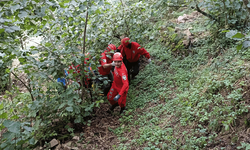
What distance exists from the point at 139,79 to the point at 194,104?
8.66ft

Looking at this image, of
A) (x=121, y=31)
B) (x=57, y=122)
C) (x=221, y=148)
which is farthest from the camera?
(x=121, y=31)

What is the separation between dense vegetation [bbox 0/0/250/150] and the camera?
2486mm

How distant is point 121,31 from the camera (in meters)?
5.83

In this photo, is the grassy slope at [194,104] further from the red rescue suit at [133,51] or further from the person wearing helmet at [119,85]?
the red rescue suit at [133,51]

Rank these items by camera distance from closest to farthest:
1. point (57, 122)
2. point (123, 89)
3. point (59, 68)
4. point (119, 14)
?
point (59, 68) < point (57, 122) < point (123, 89) < point (119, 14)

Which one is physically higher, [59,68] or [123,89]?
[59,68]

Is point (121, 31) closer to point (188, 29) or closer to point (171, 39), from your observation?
point (171, 39)

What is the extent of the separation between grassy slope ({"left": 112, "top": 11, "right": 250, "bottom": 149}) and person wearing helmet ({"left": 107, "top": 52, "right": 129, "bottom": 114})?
17.5 inches

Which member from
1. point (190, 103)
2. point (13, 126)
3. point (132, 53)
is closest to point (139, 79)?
point (132, 53)

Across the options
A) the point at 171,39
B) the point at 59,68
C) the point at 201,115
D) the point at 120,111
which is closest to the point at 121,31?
the point at 171,39

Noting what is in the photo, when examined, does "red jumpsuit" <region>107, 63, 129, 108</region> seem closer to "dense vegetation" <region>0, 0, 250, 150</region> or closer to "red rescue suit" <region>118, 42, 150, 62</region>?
"dense vegetation" <region>0, 0, 250, 150</region>

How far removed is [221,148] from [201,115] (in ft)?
2.43

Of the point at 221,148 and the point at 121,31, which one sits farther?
the point at 121,31

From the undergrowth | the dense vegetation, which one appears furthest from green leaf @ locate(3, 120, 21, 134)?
the undergrowth
